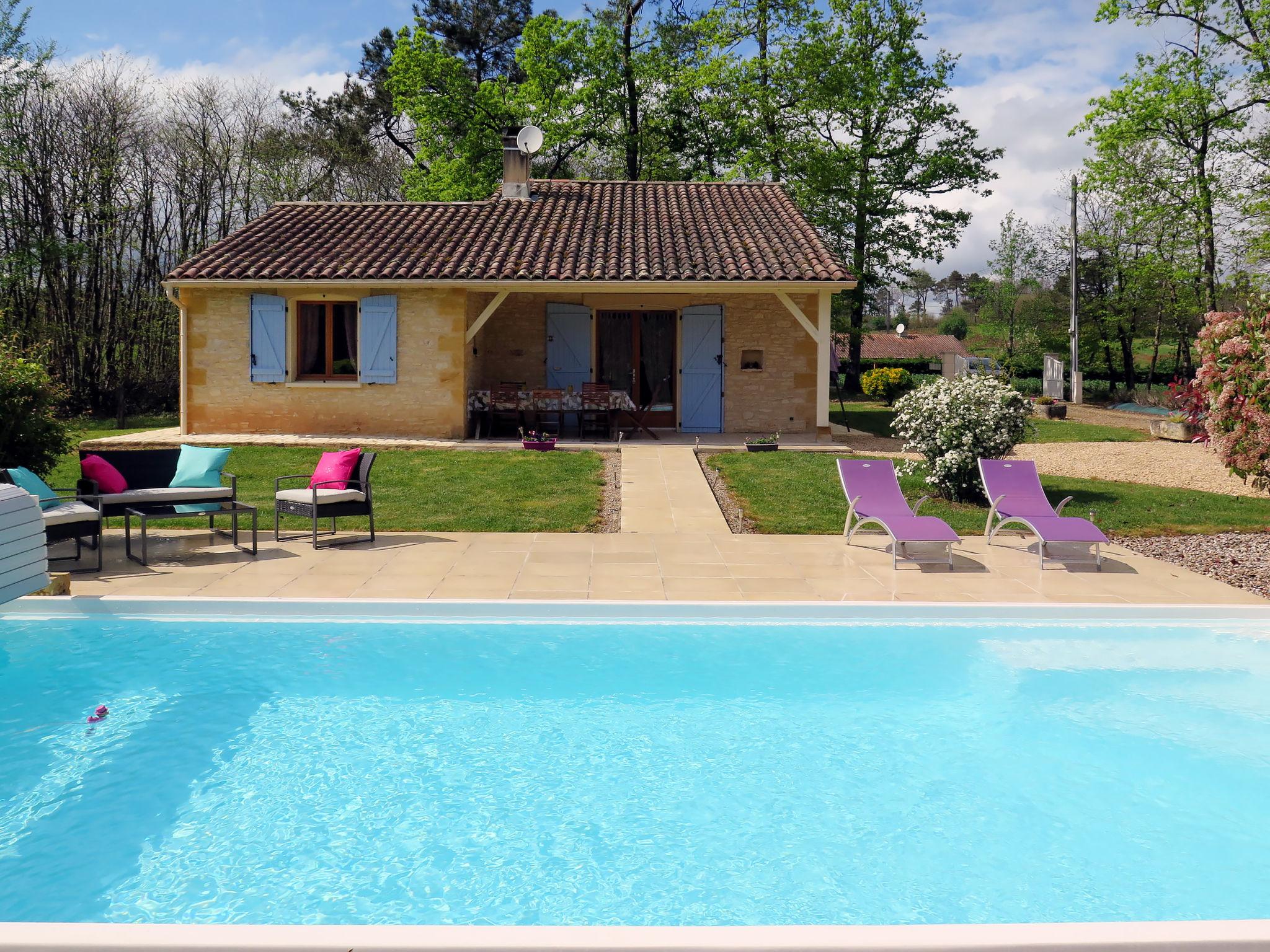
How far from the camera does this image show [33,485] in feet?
26.3

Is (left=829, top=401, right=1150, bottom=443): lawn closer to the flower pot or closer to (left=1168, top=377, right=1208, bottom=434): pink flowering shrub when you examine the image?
the flower pot

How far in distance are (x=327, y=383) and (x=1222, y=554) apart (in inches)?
525

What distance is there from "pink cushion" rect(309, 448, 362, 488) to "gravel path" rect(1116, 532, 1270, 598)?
7.76 meters

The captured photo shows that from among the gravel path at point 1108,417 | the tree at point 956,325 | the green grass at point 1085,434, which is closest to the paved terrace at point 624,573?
the green grass at point 1085,434

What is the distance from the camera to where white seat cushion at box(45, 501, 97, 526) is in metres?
7.64

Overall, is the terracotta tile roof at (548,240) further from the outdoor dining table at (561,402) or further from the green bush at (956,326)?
the green bush at (956,326)

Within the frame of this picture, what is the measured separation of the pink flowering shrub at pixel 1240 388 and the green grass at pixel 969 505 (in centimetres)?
74

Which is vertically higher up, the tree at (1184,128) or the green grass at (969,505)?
the tree at (1184,128)

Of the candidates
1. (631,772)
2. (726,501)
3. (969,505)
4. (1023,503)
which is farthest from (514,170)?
(631,772)

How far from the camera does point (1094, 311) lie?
33000 millimetres

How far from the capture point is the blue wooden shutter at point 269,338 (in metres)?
16.2

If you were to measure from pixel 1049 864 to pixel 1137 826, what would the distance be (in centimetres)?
68

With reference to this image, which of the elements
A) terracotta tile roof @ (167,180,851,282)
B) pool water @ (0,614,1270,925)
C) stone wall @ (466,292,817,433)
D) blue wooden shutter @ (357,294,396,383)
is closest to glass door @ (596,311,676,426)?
stone wall @ (466,292,817,433)

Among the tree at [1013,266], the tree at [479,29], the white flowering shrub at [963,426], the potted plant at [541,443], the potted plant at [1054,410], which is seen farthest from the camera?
the tree at [1013,266]
